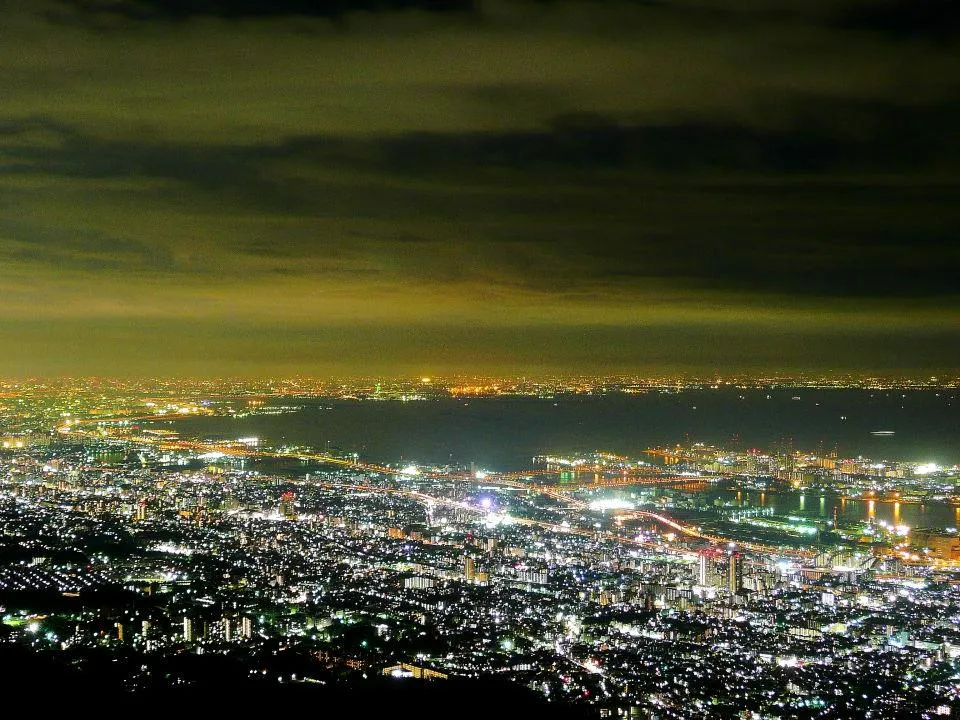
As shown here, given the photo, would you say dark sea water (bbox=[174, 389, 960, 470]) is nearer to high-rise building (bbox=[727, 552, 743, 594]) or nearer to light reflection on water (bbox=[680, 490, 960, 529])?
light reflection on water (bbox=[680, 490, 960, 529])

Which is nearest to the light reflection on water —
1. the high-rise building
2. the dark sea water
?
the high-rise building

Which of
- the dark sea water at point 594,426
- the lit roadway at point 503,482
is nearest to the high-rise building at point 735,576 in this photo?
the lit roadway at point 503,482

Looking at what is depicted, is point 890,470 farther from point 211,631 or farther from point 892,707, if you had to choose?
point 211,631

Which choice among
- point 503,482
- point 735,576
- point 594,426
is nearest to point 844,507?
point 503,482

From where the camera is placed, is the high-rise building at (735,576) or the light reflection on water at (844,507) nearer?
the high-rise building at (735,576)

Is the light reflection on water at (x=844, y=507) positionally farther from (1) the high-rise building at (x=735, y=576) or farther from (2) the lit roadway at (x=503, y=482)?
(1) the high-rise building at (x=735, y=576)
